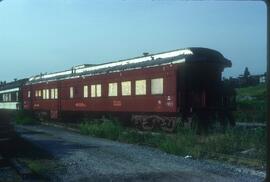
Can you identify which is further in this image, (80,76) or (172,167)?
(80,76)

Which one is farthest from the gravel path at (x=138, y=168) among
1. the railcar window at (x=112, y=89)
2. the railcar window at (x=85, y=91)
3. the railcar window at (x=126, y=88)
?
the railcar window at (x=85, y=91)

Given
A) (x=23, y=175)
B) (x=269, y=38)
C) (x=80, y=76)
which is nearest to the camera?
(x=269, y=38)

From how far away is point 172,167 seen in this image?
10852 millimetres

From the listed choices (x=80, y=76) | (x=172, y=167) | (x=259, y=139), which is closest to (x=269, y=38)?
(x=172, y=167)

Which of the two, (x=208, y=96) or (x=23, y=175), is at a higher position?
(x=208, y=96)

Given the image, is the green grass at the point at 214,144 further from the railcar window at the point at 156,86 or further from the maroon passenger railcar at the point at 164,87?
the railcar window at the point at 156,86

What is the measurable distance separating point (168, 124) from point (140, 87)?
7.42ft

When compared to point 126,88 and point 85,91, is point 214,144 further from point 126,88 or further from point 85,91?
point 85,91

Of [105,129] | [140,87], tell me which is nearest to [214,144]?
[105,129]

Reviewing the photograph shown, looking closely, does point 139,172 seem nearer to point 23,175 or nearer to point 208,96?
point 23,175

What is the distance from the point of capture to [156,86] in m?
21.0

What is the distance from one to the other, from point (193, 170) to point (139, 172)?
1.18m

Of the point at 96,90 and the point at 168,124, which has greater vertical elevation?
the point at 96,90

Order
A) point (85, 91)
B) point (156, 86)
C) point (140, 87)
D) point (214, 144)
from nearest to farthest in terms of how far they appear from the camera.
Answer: point (214, 144)
point (156, 86)
point (140, 87)
point (85, 91)
